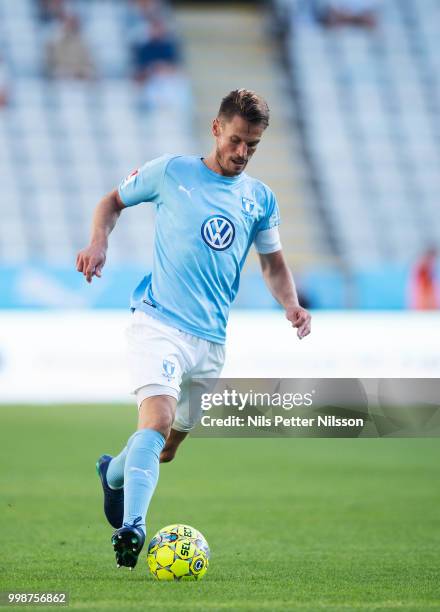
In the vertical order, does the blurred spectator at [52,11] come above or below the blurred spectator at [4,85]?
above

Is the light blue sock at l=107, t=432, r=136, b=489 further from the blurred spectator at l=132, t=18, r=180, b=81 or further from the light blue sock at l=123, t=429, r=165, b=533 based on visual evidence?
the blurred spectator at l=132, t=18, r=180, b=81

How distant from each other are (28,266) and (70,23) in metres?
6.13

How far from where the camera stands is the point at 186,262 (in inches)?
238

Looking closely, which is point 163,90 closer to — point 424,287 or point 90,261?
point 424,287

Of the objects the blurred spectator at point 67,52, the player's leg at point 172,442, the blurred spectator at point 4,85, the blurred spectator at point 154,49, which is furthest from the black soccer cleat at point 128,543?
the blurred spectator at point 154,49

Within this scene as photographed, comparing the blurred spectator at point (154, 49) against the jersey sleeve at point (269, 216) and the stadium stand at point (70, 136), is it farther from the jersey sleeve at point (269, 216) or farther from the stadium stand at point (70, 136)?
the jersey sleeve at point (269, 216)

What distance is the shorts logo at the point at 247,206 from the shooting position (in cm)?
618

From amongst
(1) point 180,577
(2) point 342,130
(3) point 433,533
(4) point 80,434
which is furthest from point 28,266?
(1) point 180,577

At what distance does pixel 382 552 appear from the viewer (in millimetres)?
6887

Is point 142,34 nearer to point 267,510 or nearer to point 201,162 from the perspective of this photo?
point 267,510

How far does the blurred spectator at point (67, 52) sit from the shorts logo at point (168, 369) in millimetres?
17574

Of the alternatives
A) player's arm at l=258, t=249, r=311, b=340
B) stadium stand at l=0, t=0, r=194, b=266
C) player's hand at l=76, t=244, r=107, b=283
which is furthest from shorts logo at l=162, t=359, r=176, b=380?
stadium stand at l=0, t=0, r=194, b=266

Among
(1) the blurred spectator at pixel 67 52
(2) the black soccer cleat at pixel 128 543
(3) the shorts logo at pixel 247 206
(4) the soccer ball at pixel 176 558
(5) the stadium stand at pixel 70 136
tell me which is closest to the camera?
(2) the black soccer cleat at pixel 128 543

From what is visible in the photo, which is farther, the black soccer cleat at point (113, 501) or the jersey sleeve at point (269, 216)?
the black soccer cleat at point (113, 501)
